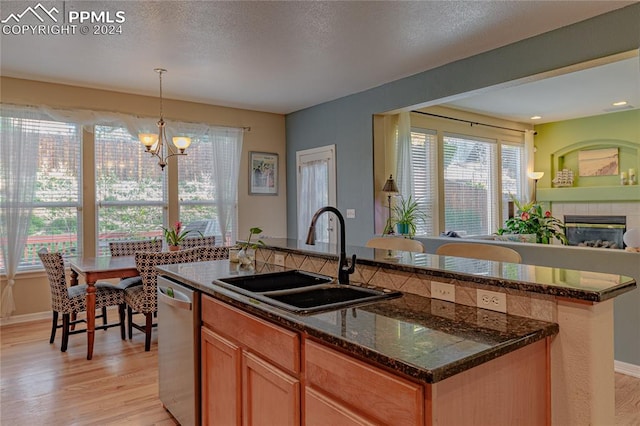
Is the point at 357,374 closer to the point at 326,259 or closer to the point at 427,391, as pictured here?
the point at 427,391

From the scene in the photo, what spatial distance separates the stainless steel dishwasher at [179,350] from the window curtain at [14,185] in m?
2.99

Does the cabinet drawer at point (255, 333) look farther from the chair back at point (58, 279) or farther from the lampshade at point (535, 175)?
the lampshade at point (535, 175)

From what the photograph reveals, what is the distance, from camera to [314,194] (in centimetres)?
606

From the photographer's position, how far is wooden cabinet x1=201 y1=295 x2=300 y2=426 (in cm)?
148

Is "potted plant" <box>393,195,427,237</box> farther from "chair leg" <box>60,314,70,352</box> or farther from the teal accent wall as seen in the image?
"chair leg" <box>60,314,70,352</box>

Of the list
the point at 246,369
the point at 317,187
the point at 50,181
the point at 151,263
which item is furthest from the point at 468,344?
the point at 50,181

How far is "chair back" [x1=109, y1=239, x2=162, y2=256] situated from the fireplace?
6.36 meters

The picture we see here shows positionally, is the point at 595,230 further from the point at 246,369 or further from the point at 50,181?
the point at 50,181

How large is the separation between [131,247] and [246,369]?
11.1 feet

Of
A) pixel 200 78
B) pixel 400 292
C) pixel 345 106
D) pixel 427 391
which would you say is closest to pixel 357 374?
pixel 427 391

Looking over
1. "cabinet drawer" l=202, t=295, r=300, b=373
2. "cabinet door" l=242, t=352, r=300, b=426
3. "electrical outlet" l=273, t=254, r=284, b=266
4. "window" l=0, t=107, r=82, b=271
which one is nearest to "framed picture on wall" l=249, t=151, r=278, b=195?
"window" l=0, t=107, r=82, b=271

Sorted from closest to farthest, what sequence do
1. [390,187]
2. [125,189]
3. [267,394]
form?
1. [267,394]
2. [390,187]
3. [125,189]

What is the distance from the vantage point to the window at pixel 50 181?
4496 mm

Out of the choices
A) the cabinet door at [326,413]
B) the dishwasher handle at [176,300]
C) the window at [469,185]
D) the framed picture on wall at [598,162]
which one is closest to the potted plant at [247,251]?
the dishwasher handle at [176,300]
